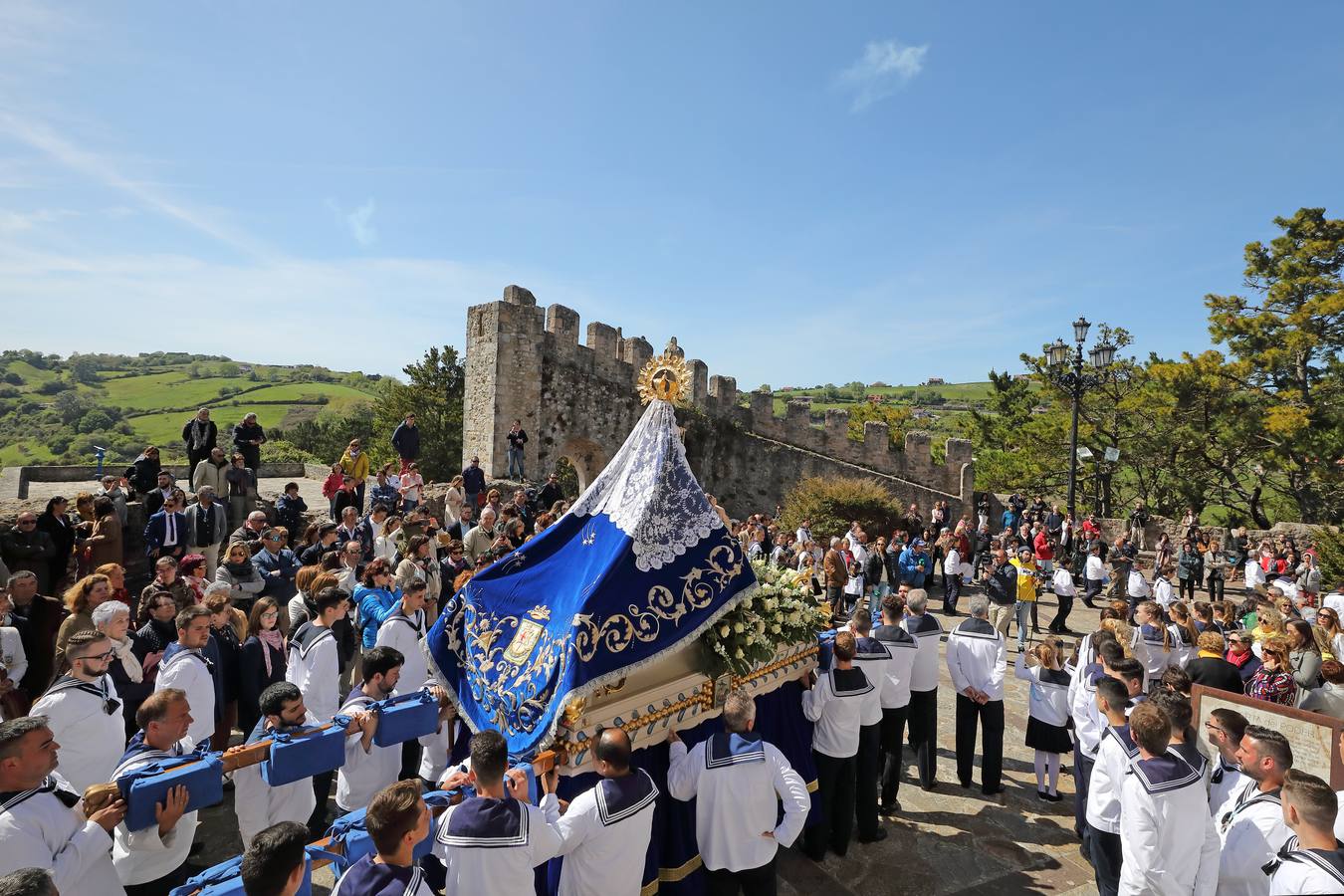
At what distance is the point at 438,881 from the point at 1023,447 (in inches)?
1014

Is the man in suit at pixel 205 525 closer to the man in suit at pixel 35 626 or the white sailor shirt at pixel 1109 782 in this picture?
the man in suit at pixel 35 626

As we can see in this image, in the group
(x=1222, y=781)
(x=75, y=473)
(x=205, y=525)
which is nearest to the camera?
(x=1222, y=781)

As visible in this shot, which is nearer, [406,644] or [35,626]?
[406,644]

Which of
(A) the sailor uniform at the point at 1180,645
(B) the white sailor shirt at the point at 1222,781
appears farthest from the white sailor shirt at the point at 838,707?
(A) the sailor uniform at the point at 1180,645

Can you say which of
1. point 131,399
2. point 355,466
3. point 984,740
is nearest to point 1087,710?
point 984,740

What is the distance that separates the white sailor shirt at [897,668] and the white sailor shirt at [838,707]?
2.52 feet

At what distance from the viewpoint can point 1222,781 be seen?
167 inches

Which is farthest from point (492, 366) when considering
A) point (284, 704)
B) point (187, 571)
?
point (284, 704)

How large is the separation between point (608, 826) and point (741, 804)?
88 cm

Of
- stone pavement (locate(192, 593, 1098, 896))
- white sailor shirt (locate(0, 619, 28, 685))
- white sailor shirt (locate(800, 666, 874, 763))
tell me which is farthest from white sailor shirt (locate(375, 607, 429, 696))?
white sailor shirt (locate(800, 666, 874, 763))

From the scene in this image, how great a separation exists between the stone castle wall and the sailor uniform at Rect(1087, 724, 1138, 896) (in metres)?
16.1

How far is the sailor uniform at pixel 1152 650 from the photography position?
6777mm

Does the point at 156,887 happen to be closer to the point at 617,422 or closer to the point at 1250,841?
the point at 1250,841

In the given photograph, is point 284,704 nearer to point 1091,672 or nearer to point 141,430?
point 1091,672
